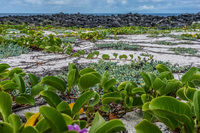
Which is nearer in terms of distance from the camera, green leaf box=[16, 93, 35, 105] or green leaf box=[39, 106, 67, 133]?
green leaf box=[39, 106, 67, 133]

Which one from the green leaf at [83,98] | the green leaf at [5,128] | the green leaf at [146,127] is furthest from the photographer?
the green leaf at [83,98]

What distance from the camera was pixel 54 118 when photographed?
0.67 meters

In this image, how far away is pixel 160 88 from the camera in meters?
1.19

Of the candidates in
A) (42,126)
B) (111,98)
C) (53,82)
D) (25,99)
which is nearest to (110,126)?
(42,126)

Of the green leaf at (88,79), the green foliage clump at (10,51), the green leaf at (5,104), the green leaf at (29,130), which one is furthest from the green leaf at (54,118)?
the green foliage clump at (10,51)

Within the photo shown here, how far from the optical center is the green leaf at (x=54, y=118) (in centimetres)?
65

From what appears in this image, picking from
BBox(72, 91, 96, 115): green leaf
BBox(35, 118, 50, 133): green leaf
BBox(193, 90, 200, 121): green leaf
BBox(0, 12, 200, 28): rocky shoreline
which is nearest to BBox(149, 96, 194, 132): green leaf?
BBox(193, 90, 200, 121): green leaf

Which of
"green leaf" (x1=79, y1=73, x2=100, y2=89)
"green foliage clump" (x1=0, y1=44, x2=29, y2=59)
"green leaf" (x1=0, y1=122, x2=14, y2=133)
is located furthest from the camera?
"green foliage clump" (x1=0, y1=44, x2=29, y2=59)

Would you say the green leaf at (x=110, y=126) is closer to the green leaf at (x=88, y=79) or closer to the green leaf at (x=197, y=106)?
the green leaf at (x=197, y=106)

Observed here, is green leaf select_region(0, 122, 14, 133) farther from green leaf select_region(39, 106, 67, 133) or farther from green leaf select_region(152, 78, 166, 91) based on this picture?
green leaf select_region(152, 78, 166, 91)

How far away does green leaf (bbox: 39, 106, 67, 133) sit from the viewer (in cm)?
65

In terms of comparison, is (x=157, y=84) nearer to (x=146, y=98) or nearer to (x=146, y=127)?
(x=146, y=98)

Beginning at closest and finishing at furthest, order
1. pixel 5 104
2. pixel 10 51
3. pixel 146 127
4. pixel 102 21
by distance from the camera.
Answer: pixel 146 127 → pixel 5 104 → pixel 10 51 → pixel 102 21

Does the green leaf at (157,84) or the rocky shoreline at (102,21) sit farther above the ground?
the rocky shoreline at (102,21)
